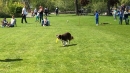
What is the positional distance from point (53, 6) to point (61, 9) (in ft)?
10.8

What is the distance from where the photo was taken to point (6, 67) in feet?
33.4

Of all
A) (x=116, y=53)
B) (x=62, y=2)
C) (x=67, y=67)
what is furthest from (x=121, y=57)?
(x=62, y=2)

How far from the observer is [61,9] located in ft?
303

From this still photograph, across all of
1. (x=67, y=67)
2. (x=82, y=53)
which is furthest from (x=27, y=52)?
(x=67, y=67)

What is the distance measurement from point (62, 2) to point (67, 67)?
81595 millimetres

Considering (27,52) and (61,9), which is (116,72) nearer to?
(27,52)

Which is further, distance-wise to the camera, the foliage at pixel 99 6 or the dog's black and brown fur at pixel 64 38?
the foliage at pixel 99 6

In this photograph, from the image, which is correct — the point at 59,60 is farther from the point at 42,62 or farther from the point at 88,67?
the point at 88,67

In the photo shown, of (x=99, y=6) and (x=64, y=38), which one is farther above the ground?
(x=64, y=38)

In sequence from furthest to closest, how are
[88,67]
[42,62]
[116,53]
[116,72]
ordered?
[116,53] → [42,62] → [88,67] → [116,72]

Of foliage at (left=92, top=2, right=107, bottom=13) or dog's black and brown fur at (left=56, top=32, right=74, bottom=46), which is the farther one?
foliage at (left=92, top=2, right=107, bottom=13)

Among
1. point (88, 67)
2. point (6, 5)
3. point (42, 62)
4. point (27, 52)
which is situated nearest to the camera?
point (88, 67)

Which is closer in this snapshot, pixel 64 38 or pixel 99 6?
pixel 64 38

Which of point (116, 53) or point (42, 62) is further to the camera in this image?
point (116, 53)
